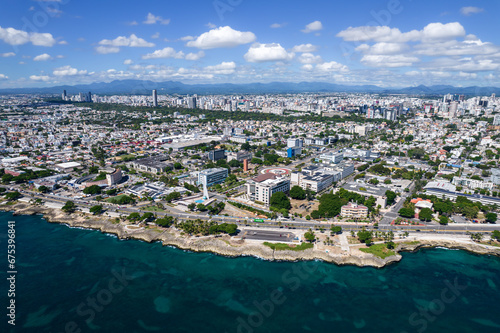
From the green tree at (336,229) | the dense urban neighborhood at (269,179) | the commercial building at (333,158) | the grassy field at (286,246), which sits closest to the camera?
the grassy field at (286,246)

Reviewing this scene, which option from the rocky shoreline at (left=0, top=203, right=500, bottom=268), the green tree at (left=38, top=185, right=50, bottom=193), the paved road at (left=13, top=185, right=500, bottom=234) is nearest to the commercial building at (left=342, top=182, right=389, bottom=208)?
the paved road at (left=13, top=185, right=500, bottom=234)

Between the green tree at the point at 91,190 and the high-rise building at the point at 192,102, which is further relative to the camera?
the high-rise building at the point at 192,102

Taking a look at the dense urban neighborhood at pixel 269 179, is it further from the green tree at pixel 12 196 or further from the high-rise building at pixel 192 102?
the high-rise building at pixel 192 102

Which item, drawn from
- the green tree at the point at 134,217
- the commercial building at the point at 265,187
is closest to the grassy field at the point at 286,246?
the commercial building at the point at 265,187

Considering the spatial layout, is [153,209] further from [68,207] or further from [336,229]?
[336,229]

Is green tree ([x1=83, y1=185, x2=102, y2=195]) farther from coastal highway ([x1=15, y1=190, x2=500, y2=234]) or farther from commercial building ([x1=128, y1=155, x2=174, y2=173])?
commercial building ([x1=128, y1=155, x2=174, y2=173])

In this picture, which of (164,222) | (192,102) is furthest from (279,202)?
(192,102)

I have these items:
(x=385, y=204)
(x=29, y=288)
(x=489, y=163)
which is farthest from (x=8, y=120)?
(x=489, y=163)
